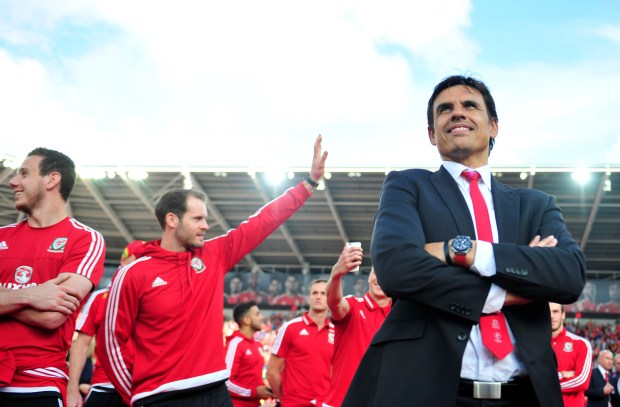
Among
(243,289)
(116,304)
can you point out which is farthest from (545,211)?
(243,289)

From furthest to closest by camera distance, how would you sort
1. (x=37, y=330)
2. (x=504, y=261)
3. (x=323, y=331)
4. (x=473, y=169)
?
(x=323, y=331) < (x=37, y=330) < (x=473, y=169) < (x=504, y=261)

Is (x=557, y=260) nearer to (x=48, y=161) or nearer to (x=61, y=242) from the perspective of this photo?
(x=61, y=242)

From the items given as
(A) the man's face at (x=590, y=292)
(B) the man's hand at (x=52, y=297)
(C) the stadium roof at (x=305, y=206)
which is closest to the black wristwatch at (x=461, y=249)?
(B) the man's hand at (x=52, y=297)

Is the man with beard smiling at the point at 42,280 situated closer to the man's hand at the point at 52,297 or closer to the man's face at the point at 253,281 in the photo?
the man's hand at the point at 52,297

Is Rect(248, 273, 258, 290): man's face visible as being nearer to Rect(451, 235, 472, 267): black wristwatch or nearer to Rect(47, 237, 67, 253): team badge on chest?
Rect(47, 237, 67, 253): team badge on chest

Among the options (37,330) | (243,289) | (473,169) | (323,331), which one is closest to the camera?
(473,169)

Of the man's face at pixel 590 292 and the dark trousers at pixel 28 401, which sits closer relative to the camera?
the dark trousers at pixel 28 401

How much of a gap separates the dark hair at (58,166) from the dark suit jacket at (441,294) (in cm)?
223

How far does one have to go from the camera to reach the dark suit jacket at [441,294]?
6.41 ft

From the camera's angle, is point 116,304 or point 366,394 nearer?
point 366,394

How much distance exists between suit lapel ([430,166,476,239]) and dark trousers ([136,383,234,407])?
88.1 inches

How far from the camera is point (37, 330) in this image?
133 inches

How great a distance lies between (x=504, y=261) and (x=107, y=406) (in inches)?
180

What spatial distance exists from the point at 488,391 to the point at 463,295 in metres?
0.30
